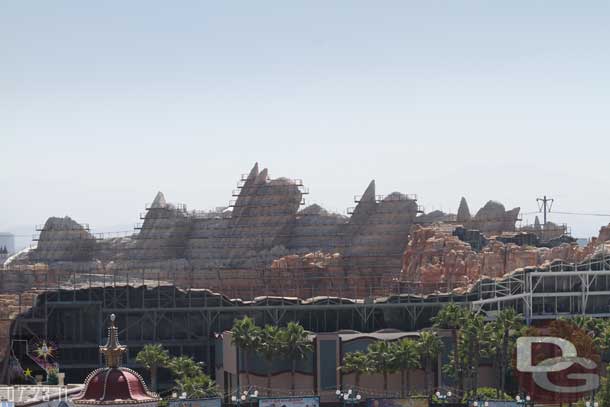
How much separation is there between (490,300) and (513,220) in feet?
207

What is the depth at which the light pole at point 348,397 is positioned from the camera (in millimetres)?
105938

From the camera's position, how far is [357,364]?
379ft

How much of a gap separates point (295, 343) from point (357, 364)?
489cm

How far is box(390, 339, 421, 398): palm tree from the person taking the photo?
11400 cm

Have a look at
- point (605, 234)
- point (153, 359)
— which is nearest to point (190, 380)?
point (153, 359)

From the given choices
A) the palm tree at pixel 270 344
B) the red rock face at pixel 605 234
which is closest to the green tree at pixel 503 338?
the palm tree at pixel 270 344

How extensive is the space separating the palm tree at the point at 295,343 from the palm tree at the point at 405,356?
6.56 meters

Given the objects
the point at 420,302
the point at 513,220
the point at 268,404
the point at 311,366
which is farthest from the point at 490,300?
the point at 513,220

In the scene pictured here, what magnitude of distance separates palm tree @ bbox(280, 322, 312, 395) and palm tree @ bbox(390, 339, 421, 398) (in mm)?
6559

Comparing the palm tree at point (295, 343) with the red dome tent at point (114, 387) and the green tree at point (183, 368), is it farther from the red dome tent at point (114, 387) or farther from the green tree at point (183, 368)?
the red dome tent at point (114, 387)

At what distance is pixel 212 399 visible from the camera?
96.8 metres

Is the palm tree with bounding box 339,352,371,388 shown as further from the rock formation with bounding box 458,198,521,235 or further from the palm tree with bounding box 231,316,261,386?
the rock formation with bounding box 458,198,521,235

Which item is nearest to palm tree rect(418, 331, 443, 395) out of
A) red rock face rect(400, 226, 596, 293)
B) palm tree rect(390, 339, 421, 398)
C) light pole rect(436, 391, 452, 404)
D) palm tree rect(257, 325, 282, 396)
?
palm tree rect(390, 339, 421, 398)

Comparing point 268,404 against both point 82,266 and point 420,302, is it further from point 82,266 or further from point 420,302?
point 82,266
